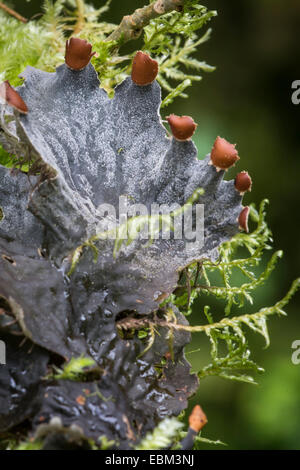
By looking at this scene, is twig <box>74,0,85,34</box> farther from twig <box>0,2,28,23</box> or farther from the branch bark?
twig <box>0,2,28,23</box>

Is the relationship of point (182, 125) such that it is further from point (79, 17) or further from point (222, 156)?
point (79, 17)

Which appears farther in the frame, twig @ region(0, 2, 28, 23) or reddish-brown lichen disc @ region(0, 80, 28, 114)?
twig @ region(0, 2, 28, 23)

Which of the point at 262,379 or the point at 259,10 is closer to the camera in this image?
the point at 262,379

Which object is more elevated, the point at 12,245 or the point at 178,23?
the point at 178,23

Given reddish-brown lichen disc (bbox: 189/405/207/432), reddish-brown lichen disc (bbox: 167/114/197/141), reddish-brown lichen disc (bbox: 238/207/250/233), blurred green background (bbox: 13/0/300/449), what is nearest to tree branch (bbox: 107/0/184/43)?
reddish-brown lichen disc (bbox: 167/114/197/141)

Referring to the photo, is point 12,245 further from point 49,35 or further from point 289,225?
point 289,225
